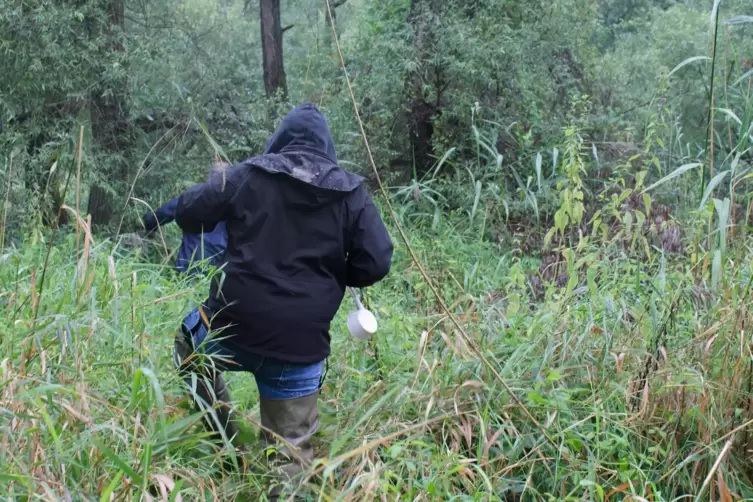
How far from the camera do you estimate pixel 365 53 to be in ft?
30.3

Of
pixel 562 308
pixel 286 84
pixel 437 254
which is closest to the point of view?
pixel 562 308

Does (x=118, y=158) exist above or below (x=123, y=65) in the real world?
below

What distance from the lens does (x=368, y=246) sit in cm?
304

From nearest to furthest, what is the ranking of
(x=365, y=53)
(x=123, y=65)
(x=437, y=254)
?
1. (x=437, y=254)
2. (x=123, y=65)
3. (x=365, y=53)

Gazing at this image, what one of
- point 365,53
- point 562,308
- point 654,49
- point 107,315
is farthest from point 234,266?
point 654,49

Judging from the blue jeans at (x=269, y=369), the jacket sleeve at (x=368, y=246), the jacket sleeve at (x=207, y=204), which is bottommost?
the blue jeans at (x=269, y=369)

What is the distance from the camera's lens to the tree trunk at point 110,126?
788 cm

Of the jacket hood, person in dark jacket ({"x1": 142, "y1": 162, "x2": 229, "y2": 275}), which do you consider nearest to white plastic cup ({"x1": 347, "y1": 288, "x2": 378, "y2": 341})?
the jacket hood

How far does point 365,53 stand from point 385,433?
6927 mm

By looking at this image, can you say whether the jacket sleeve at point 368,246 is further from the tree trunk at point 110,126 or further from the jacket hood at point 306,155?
the tree trunk at point 110,126

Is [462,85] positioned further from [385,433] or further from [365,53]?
[385,433]

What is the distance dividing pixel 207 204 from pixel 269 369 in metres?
0.68

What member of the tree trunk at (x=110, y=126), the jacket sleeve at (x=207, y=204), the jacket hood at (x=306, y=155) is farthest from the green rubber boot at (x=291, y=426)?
the tree trunk at (x=110, y=126)

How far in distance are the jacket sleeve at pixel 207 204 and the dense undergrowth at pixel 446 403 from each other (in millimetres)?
351
